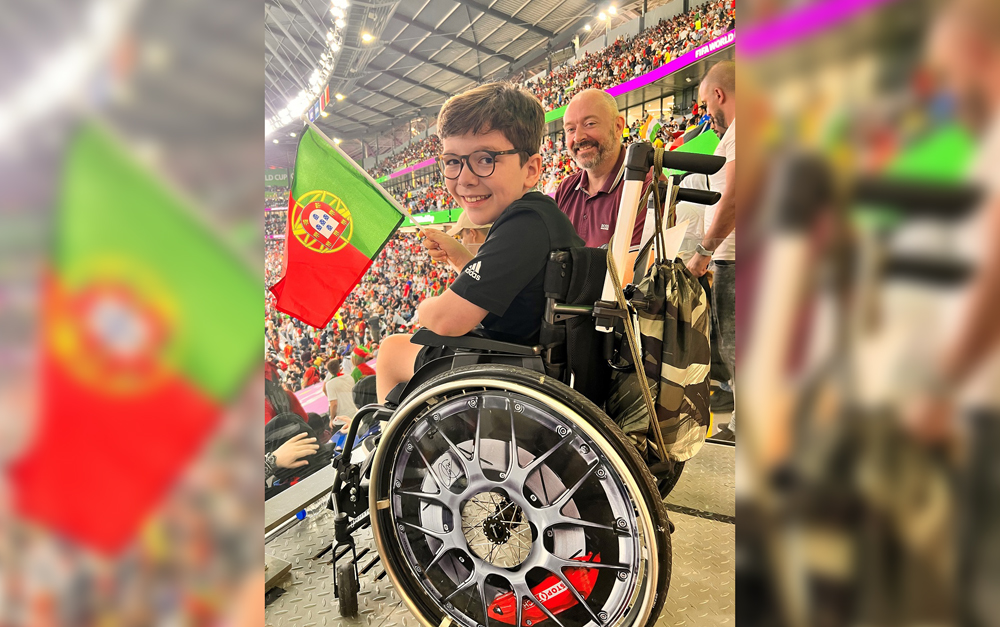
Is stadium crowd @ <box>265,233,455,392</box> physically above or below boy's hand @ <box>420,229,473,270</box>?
below

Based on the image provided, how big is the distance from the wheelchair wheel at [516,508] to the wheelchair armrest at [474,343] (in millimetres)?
120

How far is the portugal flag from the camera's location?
1.77 meters

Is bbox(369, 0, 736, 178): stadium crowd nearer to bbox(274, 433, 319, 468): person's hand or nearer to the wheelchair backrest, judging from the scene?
the wheelchair backrest

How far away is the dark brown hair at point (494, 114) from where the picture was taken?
1436mm

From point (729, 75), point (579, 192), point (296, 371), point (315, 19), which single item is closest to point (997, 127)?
point (579, 192)

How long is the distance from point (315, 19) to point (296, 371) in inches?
53.5

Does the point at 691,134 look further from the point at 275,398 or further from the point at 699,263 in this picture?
the point at 275,398

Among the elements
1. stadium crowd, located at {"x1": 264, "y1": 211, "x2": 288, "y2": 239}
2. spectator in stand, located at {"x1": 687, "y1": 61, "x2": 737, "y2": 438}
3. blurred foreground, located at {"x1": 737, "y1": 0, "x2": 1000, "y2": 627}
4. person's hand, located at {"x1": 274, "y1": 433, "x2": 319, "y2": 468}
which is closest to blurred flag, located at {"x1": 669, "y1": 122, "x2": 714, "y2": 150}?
spectator in stand, located at {"x1": 687, "y1": 61, "x2": 737, "y2": 438}

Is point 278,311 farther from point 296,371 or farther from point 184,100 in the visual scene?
point 184,100

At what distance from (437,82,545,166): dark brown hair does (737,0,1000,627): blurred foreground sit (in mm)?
1279

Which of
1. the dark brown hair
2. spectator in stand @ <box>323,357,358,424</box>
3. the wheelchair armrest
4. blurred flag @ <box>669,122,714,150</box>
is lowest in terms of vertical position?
spectator in stand @ <box>323,357,358,424</box>

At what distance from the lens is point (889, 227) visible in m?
0.18

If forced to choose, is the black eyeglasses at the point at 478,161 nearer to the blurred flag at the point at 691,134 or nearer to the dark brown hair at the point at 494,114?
the dark brown hair at the point at 494,114

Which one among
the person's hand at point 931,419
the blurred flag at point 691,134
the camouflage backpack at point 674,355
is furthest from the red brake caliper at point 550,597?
the blurred flag at point 691,134
